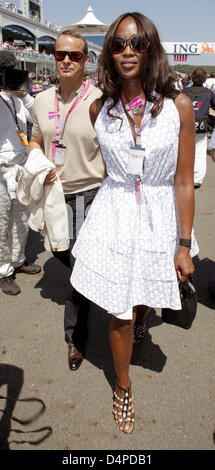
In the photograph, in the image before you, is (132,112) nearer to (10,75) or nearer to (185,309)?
(185,309)

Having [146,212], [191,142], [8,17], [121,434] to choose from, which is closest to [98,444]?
[121,434]

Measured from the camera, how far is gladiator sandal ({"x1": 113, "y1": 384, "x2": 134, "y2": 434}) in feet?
6.55

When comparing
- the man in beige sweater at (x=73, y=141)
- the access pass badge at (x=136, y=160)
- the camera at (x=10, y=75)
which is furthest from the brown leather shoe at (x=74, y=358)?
the camera at (x=10, y=75)

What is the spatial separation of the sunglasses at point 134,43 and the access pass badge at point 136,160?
1.43 feet

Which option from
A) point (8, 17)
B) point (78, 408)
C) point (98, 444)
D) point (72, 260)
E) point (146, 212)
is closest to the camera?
point (146, 212)

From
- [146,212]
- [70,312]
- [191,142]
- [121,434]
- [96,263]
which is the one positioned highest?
[191,142]

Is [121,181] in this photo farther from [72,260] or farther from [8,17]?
[8,17]

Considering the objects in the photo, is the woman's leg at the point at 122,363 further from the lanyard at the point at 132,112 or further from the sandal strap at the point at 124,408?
the lanyard at the point at 132,112

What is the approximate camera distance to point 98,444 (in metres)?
1.91

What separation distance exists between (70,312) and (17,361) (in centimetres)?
51

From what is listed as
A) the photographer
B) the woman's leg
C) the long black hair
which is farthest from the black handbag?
the photographer

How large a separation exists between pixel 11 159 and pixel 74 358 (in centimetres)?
182

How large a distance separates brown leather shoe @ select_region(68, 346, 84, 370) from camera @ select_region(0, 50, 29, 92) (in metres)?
2.30

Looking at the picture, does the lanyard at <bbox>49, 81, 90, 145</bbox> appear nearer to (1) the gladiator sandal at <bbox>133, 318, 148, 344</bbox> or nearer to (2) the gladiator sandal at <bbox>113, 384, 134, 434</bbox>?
(1) the gladiator sandal at <bbox>133, 318, 148, 344</bbox>
